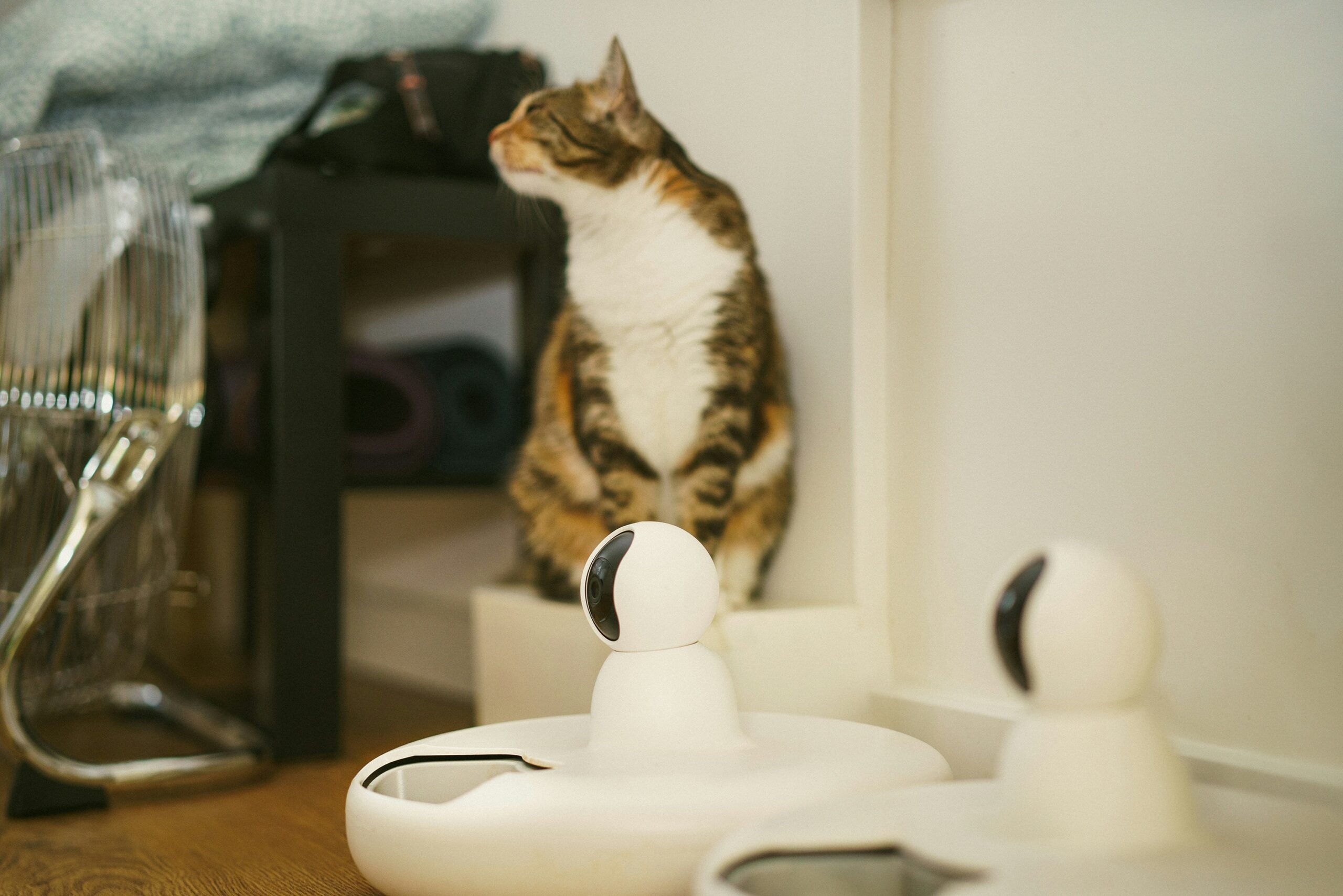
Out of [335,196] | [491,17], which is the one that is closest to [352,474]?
[335,196]

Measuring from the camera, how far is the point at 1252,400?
2.15 ft

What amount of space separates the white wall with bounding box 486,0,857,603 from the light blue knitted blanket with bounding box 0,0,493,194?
1.87 feet

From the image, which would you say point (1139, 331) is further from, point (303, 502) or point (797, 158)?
point (303, 502)

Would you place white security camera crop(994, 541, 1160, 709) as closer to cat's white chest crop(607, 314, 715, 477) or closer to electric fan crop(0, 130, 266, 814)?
cat's white chest crop(607, 314, 715, 477)

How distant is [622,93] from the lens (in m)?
0.88

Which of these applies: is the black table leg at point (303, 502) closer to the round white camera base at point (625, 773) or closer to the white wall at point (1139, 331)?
the round white camera base at point (625, 773)

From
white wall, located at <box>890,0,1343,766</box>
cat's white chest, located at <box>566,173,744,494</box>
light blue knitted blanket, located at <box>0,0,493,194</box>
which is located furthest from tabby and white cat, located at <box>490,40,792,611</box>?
light blue knitted blanket, located at <box>0,0,493,194</box>

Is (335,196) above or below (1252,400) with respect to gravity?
above

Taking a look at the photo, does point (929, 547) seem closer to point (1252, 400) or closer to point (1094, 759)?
point (1252, 400)

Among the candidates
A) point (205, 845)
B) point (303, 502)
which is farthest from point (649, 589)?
point (303, 502)

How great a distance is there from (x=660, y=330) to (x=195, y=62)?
80 cm

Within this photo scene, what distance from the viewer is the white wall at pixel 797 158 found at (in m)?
0.91

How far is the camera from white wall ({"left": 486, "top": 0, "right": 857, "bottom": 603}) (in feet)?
2.98

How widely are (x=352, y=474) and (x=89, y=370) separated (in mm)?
457
